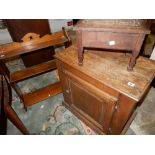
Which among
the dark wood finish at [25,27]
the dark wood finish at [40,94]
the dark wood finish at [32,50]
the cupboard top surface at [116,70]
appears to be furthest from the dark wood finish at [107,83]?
the dark wood finish at [25,27]

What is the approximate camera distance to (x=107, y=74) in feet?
3.41

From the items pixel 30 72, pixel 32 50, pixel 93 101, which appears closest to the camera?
pixel 93 101

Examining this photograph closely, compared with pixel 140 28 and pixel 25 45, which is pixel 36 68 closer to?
pixel 25 45

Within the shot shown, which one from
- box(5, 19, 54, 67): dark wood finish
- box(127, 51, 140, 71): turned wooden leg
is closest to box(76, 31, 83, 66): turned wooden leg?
box(127, 51, 140, 71): turned wooden leg

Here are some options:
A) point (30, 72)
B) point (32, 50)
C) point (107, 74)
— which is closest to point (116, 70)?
point (107, 74)

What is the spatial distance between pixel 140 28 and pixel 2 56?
4.43 feet

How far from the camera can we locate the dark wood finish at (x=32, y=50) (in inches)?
61.0

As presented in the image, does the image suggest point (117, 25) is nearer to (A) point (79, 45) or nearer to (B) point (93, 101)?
(A) point (79, 45)

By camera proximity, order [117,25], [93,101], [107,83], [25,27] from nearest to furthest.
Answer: [117,25]
[107,83]
[93,101]
[25,27]

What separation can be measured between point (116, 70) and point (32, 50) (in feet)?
3.25

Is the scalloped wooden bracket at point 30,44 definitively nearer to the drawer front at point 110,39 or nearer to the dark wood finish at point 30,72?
the dark wood finish at point 30,72

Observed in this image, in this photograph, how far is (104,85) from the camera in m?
1.00

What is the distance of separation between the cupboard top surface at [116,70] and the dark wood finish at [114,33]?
0.38ft

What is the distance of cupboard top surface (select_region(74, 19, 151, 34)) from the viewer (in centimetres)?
81
